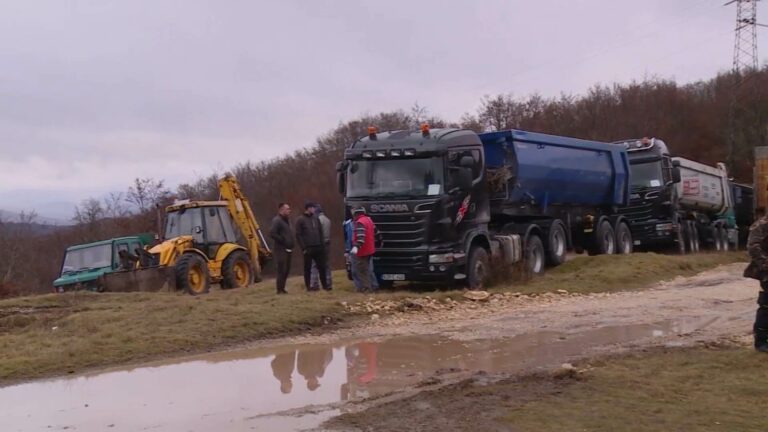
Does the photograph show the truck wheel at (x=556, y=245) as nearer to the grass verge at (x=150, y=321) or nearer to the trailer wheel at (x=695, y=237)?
the grass verge at (x=150, y=321)

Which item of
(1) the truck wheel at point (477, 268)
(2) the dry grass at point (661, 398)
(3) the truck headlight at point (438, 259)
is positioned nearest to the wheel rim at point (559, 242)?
(1) the truck wheel at point (477, 268)

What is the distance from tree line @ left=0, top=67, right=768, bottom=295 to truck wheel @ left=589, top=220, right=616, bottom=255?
22210 millimetres

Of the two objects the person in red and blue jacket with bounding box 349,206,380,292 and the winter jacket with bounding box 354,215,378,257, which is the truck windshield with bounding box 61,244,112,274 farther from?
the winter jacket with bounding box 354,215,378,257

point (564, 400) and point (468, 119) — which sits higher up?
point (468, 119)

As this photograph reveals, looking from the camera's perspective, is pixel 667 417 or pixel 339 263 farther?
pixel 339 263

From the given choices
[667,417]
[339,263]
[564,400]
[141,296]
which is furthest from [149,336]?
[339,263]

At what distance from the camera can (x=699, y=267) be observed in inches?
800

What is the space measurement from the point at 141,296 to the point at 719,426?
11741mm

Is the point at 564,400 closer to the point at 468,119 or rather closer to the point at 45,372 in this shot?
the point at 45,372

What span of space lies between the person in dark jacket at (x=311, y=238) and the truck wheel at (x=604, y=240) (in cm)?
870

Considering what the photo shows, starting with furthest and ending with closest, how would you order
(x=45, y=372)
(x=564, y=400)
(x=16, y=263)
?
(x=16, y=263)
(x=45, y=372)
(x=564, y=400)

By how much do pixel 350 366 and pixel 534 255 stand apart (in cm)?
962

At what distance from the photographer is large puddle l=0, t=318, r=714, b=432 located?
6.87 metres

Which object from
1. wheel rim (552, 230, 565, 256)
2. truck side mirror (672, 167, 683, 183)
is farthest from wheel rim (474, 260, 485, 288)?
truck side mirror (672, 167, 683, 183)
